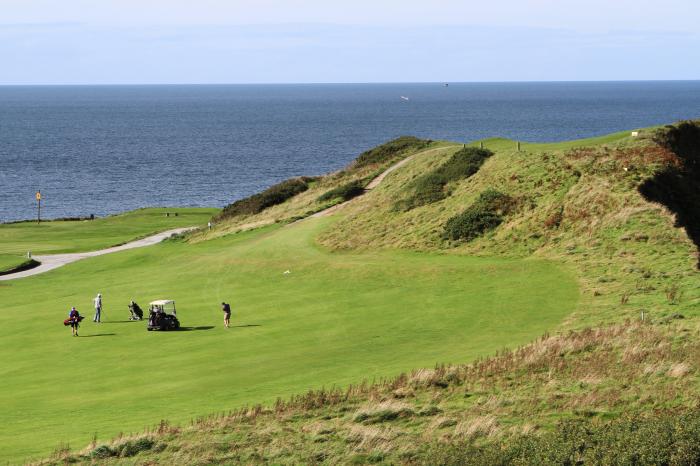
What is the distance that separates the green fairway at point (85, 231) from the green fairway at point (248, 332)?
20124 millimetres

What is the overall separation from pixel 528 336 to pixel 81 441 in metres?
17.1

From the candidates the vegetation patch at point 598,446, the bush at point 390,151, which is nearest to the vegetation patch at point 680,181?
the vegetation patch at point 598,446

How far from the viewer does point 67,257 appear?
242 ft

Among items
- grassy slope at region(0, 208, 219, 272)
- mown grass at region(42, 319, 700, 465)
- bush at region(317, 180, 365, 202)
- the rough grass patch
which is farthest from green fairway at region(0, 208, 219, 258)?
the rough grass patch

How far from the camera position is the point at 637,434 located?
2020 cm

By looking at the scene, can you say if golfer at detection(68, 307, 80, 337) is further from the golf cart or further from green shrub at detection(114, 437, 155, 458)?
green shrub at detection(114, 437, 155, 458)

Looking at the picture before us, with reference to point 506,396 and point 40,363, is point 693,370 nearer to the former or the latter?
point 506,396

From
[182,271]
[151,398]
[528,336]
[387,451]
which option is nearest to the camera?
[387,451]

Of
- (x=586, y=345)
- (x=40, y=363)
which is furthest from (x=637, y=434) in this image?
(x=40, y=363)

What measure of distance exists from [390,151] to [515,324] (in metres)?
61.8

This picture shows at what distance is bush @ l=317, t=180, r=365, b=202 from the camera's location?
77.1 meters

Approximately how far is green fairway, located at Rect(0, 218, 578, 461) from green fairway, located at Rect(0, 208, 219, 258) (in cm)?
2012

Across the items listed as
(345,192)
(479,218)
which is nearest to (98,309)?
(479,218)

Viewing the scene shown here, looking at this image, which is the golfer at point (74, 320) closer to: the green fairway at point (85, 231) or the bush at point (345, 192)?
the green fairway at point (85, 231)
